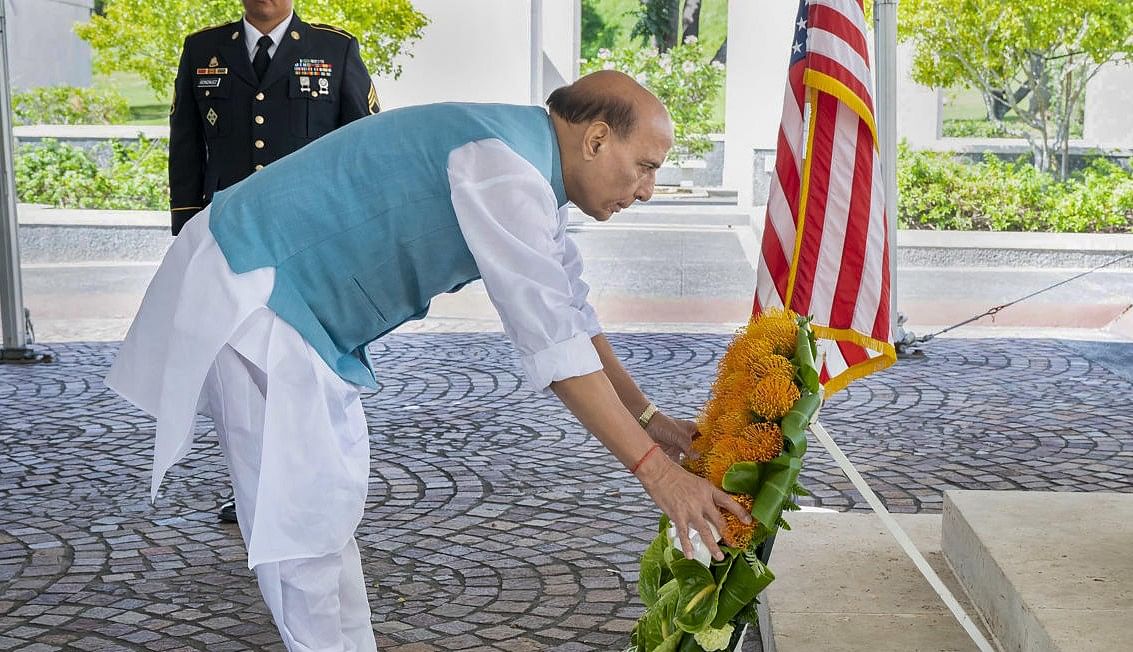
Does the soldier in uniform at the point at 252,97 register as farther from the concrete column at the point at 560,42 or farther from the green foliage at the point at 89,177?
the concrete column at the point at 560,42

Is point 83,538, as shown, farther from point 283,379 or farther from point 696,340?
point 696,340

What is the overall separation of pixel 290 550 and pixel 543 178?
835 millimetres

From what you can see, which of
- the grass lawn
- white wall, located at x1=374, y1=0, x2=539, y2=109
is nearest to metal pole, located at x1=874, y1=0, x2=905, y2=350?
white wall, located at x1=374, y1=0, x2=539, y2=109

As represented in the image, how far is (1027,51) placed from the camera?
1268cm

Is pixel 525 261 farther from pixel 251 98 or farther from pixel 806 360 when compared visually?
pixel 251 98

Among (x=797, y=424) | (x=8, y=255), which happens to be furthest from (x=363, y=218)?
(x=8, y=255)

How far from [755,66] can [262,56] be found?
13255mm

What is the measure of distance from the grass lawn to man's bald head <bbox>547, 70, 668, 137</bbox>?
1449cm

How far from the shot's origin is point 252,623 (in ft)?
11.6

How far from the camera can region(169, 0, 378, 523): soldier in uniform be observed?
4312 millimetres

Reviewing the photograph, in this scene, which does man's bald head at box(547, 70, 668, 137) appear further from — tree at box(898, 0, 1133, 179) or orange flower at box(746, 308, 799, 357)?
tree at box(898, 0, 1133, 179)

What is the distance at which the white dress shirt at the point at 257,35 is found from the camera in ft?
14.3

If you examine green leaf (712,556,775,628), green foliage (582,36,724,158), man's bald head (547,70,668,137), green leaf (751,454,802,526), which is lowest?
green leaf (712,556,775,628)

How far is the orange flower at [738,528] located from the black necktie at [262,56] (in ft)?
9.07
